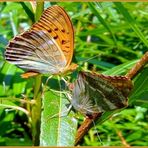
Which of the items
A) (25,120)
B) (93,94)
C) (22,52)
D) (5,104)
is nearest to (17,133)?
(25,120)

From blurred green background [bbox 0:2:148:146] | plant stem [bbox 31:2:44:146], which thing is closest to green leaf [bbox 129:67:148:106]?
blurred green background [bbox 0:2:148:146]

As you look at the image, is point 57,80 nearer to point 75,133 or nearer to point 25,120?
point 75,133

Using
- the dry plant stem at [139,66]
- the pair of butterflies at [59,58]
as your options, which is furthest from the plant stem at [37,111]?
the dry plant stem at [139,66]

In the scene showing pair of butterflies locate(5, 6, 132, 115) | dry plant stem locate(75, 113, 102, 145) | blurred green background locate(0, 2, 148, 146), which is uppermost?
pair of butterflies locate(5, 6, 132, 115)

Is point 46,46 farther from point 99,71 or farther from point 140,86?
point 99,71

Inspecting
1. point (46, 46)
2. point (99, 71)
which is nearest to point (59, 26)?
point (46, 46)

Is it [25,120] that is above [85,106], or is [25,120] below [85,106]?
below

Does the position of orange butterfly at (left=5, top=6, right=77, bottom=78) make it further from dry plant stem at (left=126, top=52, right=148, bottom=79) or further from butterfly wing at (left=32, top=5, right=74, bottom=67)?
dry plant stem at (left=126, top=52, right=148, bottom=79)

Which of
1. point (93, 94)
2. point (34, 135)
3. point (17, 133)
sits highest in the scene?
point (93, 94)
